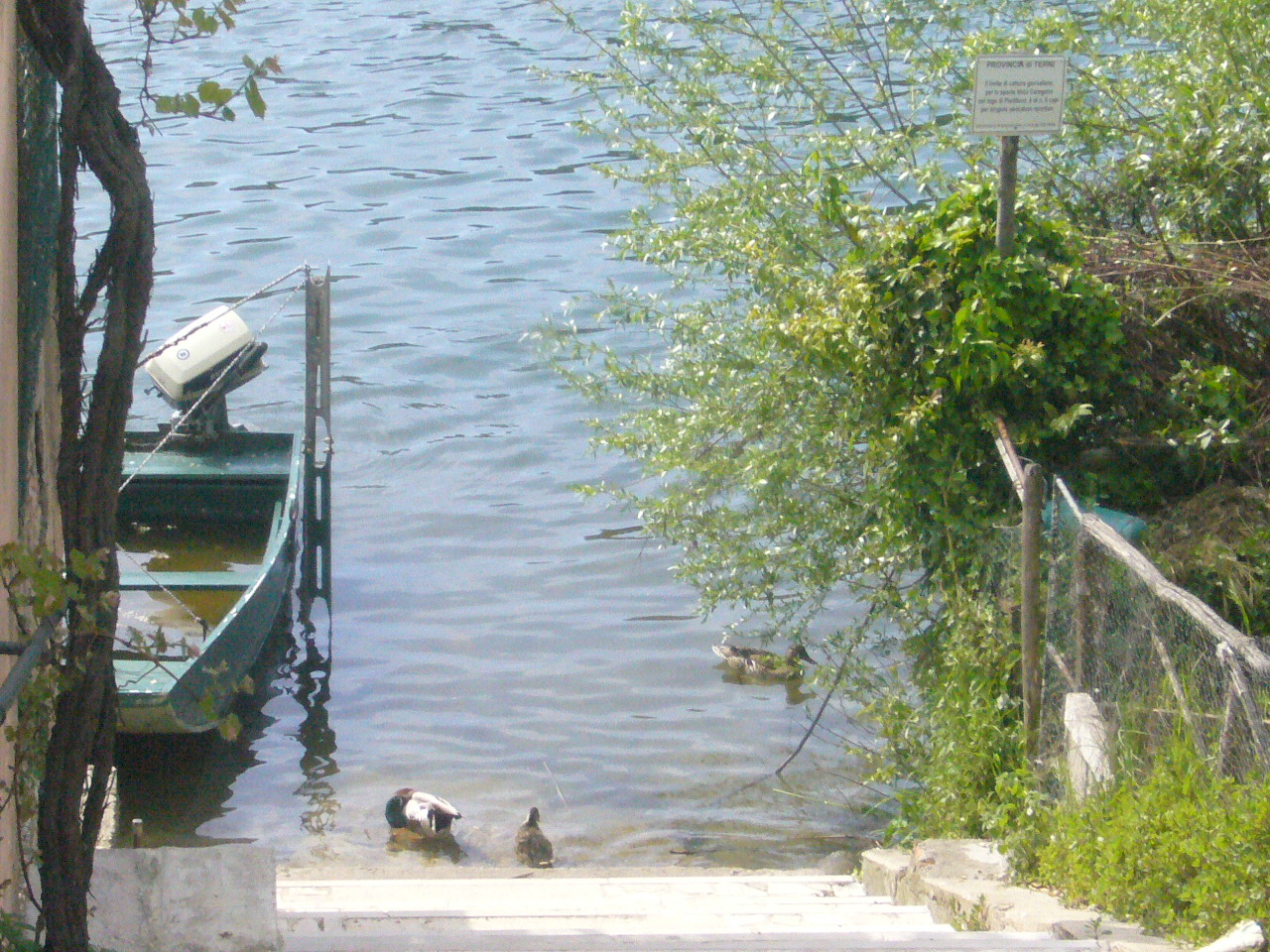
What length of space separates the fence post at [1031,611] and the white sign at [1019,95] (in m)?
1.46

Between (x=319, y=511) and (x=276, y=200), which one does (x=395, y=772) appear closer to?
(x=319, y=511)

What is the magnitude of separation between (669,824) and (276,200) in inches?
609

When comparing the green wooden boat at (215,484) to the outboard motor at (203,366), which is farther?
the outboard motor at (203,366)

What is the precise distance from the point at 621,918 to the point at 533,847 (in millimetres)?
3587

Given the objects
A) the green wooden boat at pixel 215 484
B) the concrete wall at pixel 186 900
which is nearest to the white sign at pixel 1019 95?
the concrete wall at pixel 186 900

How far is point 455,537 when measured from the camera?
13023 millimetres

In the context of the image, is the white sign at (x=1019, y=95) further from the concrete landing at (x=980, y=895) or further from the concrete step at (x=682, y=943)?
the concrete step at (x=682, y=943)

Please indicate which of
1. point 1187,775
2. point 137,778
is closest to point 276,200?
point 137,778

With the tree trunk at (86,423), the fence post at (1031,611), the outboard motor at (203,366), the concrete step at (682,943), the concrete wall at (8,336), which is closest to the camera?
the tree trunk at (86,423)

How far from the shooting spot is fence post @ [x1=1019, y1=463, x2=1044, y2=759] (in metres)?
4.70

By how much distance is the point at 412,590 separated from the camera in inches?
474

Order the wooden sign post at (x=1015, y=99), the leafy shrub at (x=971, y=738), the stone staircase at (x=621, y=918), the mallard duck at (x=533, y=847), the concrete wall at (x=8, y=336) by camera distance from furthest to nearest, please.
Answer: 1. the mallard duck at (x=533, y=847)
2. the wooden sign post at (x=1015, y=99)
3. the leafy shrub at (x=971, y=738)
4. the stone staircase at (x=621, y=918)
5. the concrete wall at (x=8, y=336)

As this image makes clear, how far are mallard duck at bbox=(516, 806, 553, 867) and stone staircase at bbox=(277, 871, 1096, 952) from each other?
6.16 feet

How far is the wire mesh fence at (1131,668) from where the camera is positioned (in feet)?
12.6
